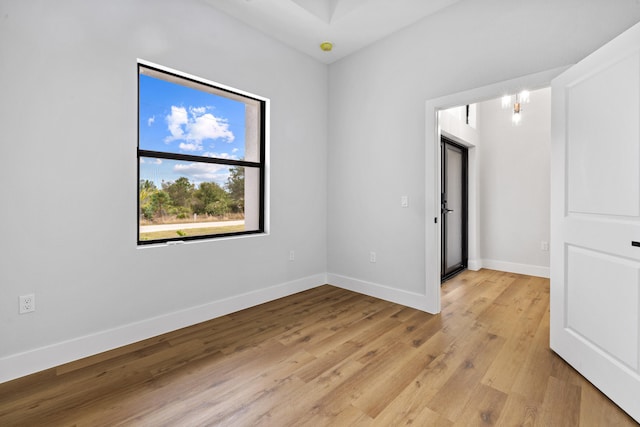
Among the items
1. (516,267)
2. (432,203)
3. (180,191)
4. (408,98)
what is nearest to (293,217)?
(180,191)

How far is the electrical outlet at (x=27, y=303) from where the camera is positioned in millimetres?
1892

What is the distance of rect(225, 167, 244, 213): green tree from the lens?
309 centimetres

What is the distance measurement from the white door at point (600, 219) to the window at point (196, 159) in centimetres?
264

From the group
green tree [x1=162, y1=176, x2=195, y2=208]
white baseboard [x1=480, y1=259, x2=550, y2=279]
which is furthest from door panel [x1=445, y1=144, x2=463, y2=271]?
green tree [x1=162, y1=176, x2=195, y2=208]

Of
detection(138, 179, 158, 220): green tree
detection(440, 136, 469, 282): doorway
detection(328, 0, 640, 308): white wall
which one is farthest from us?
detection(440, 136, 469, 282): doorway

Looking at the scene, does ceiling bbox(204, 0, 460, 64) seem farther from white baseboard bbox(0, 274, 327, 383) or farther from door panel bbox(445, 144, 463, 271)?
white baseboard bbox(0, 274, 327, 383)

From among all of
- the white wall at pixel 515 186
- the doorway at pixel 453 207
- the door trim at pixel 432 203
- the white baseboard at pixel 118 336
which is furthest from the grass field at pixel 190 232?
the white wall at pixel 515 186

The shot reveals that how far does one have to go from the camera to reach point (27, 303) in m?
1.91

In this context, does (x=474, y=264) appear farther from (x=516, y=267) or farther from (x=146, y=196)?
(x=146, y=196)

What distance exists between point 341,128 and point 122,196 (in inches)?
98.4

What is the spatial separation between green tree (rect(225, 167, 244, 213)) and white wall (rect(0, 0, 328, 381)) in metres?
0.38

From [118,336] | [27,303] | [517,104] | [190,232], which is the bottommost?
[118,336]

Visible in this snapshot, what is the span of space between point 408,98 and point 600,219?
6.44 feet

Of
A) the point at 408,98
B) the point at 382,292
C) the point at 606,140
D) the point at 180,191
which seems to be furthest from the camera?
the point at 382,292
